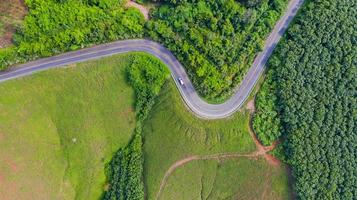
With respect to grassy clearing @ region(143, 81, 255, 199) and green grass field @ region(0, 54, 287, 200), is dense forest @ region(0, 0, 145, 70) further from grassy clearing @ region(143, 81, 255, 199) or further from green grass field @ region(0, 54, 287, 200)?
grassy clearing @ region(143, 81, 255, 199)

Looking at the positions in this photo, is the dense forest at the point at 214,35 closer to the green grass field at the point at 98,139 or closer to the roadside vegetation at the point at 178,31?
the roadside vegetation at the point at 178,31

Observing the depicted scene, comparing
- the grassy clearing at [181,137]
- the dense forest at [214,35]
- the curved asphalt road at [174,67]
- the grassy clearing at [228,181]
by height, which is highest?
the dense forest at [214,35]

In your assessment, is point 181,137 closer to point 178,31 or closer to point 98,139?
point 98,139

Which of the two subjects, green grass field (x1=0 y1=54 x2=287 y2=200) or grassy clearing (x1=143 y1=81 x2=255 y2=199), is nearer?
green grass field (x1=0 y1=54 x2=287 y2=200)

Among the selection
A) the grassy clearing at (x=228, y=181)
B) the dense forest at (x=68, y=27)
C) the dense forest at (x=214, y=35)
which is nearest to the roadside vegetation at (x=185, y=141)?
the grassy clearing at (x=228, y=181)

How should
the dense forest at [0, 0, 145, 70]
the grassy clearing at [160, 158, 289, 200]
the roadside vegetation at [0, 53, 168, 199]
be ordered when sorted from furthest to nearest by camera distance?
the dense forest at [0, 0, 145, 70]
the roadside vegetation at [0, 53, 168, 199]
the grassy clearing at [160, 158, 289, 200]

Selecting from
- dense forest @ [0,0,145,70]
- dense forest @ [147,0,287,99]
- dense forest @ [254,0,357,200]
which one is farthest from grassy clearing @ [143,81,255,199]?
dense forest @ [0,0,145,70]

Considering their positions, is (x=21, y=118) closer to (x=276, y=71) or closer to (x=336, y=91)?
(x=276, y=71)

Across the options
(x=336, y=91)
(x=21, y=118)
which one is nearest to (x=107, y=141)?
(x=21, y=118)
